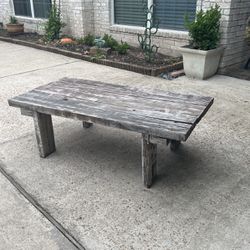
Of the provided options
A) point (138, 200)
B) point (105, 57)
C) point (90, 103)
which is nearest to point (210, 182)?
point (138, 200)

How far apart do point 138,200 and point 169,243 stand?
1.38 ft

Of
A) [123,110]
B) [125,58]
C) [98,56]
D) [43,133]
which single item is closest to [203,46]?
[125,58]

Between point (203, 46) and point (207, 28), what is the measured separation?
0.26 m

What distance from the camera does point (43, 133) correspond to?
2.60 meters

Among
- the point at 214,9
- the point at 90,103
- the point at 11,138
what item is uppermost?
the point at 214,9

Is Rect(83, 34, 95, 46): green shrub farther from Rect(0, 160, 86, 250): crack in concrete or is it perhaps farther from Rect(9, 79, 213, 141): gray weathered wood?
Rect(0, 160, 86, 250): crack in concrete

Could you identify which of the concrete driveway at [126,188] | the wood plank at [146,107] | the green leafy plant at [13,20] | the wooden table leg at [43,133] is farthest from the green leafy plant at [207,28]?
the green leafy plant at [13,20]

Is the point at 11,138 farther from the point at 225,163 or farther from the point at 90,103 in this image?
the point at 225,163

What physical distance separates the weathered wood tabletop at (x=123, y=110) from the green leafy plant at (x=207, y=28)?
2373 millimetres

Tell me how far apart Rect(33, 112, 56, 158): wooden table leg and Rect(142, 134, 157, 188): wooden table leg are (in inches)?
36.7

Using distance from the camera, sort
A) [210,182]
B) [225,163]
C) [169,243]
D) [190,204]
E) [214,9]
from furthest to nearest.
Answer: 1. [214,9]
2. [225,163]
3. [210,182]
4. [190,204]
5. [169,243]

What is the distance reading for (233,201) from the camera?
2.07m

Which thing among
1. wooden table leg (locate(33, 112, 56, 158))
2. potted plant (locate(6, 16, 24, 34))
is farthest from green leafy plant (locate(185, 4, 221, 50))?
potted plant (locate(6, 16, 24, 34))

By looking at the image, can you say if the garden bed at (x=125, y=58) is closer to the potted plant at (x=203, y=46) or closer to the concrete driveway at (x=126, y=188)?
the potted plant at (x=203, y=46)
